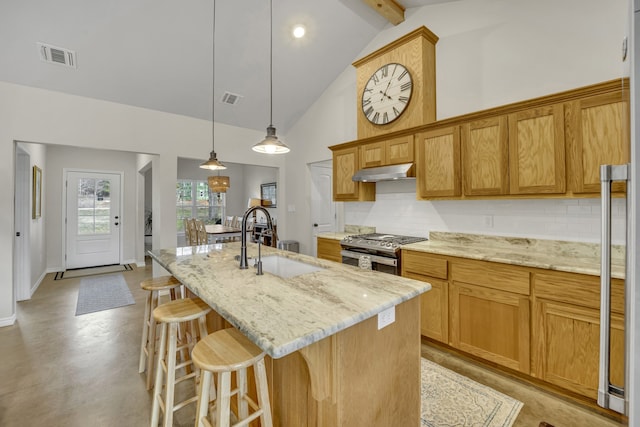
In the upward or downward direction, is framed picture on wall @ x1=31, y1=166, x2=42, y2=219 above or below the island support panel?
above

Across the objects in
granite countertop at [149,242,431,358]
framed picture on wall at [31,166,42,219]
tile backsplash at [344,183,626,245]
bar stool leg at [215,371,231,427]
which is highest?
framed picture on wall at [31,166,42,219]

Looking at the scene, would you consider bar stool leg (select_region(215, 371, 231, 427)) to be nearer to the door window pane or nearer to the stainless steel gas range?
the stainless steel gas range

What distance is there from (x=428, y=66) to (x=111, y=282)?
5833 mm

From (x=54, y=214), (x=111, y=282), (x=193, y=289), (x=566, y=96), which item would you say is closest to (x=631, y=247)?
(x=193, y=289)

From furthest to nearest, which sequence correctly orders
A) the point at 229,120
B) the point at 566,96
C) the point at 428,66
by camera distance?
the point at 229,120 < the point at 428,66 < the point at 566,96

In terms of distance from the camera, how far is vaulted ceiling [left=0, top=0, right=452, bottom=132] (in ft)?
9.12

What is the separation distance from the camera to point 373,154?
3432 millimetres

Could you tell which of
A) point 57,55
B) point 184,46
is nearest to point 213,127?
point 184,46

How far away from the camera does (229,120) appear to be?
463cm

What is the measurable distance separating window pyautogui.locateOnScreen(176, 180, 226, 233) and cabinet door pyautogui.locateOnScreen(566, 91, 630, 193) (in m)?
8.05

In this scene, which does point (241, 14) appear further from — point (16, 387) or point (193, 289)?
point (16, 387)

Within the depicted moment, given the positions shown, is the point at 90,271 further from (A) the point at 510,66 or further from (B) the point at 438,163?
(A) the point at 510,66

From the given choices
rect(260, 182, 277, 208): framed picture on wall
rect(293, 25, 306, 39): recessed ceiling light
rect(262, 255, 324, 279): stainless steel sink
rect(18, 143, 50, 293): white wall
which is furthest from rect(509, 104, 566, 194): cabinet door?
rect(260, 182, 277, 208): framed picture on wall

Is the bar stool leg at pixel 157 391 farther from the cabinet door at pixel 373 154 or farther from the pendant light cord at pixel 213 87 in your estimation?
the pendant light cord at pixel 213 87
